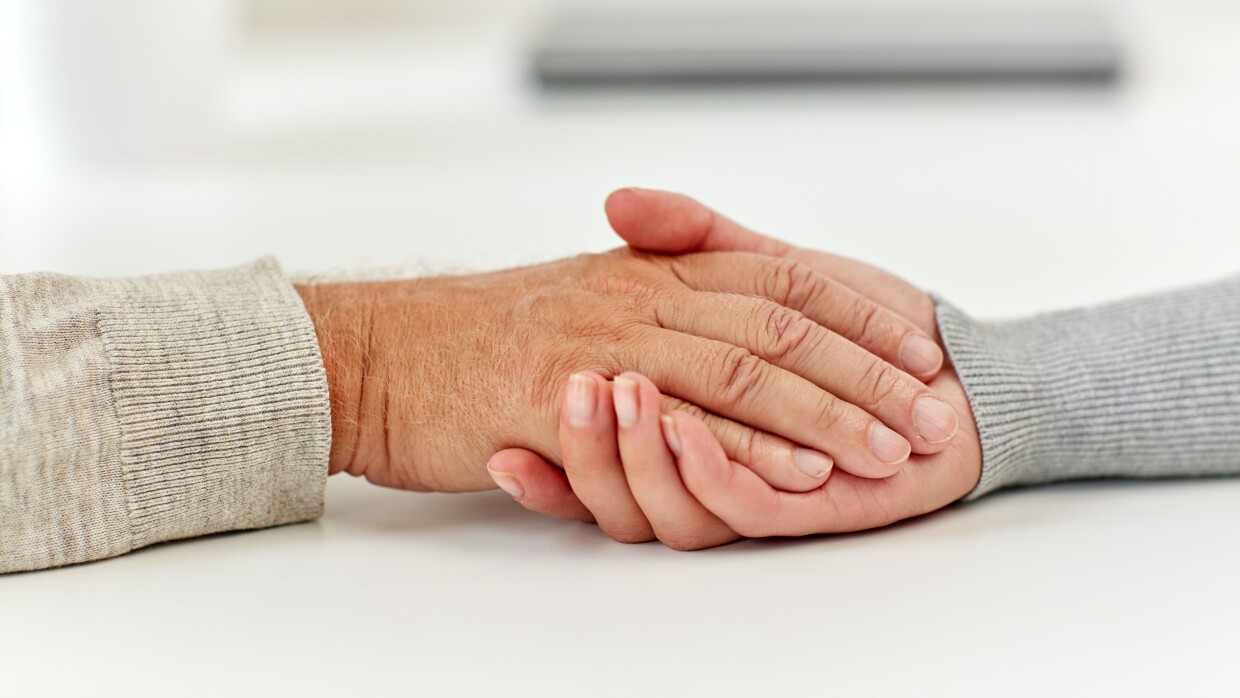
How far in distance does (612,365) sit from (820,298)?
0.17 m

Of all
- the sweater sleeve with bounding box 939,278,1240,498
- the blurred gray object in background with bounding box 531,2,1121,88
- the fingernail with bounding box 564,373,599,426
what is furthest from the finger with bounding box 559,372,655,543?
the blurred gray object in background with bounding box 531,2,1121,88

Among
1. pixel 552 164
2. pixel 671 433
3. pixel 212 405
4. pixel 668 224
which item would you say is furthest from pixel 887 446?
pixel 552 164

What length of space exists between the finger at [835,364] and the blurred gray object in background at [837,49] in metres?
1.86

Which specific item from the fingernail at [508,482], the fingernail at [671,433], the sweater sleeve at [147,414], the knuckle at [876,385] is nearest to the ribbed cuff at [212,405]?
the sweater sleeve at [147,414]

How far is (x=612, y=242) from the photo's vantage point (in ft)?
5.55

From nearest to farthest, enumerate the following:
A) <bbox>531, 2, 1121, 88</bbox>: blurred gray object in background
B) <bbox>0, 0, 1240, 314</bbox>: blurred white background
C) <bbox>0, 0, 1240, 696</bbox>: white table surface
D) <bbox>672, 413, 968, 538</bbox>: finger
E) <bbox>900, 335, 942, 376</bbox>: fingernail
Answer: <bbox>0, 0, 1240, 696</bbox>: white table surface < <bbox>672, 413, 968, 538</bbox>: finger < <bbox>900, 335, 942, 376</bbox>: fingernail < <bbox>0, 0, 1240, 314</bbox>: blurred white background < <bbox>531, 2, 1121, 88</bbox>: blurred gray object in background

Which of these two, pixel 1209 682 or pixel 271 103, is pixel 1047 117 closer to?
pixel 271 103

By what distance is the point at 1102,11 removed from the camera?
9.68 feet

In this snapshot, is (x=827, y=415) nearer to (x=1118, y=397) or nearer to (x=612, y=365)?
(x=612, y=365)

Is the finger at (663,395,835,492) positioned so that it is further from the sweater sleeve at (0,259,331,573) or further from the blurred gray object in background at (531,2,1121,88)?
the blurred gray object in background at (531,2,1121,88)

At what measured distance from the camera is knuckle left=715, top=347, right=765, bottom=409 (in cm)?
80

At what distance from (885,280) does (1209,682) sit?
43 centimetres

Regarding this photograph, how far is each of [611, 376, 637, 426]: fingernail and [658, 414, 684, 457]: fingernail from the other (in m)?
0.02

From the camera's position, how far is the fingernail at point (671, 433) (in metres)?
0.75
